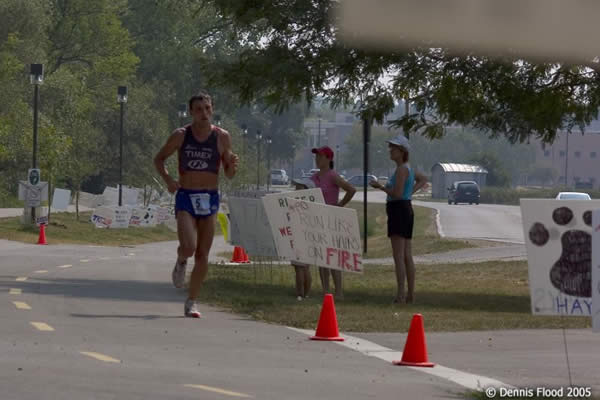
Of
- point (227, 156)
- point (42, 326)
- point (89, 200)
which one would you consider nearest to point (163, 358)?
point (42, 326)

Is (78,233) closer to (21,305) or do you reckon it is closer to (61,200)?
(61,200)

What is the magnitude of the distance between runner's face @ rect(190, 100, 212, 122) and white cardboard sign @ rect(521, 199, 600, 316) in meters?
4.51

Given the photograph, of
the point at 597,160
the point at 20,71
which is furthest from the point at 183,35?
the point at 597,160

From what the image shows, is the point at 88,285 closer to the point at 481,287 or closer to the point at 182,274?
the point at 182,274

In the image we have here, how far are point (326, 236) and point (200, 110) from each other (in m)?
3.43

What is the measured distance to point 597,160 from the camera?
7416 inches

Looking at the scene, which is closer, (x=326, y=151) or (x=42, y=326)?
(x=42, y=326)

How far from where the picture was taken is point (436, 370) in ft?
32.7

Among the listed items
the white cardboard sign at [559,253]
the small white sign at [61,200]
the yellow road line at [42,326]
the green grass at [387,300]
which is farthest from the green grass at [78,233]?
the white cardboard sign at [559,253]

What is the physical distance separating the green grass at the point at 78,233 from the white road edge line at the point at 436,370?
25877 mm

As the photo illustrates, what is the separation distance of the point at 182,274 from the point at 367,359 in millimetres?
3558

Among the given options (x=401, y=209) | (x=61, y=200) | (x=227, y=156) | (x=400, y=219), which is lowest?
(x=400, y=219)

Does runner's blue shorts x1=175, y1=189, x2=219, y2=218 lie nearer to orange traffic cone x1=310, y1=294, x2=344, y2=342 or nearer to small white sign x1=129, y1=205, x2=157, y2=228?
orange traffic cone x1=310, y1=294, x2=344, y2=342

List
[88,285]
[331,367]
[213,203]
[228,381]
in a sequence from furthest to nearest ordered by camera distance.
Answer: [88,285], [213,203], [331,367], [228,381]
